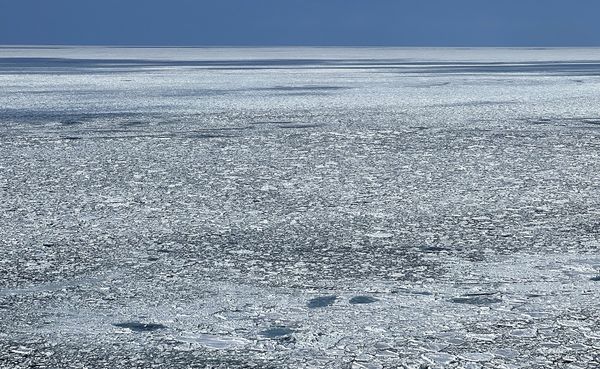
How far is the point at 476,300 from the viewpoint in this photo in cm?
222

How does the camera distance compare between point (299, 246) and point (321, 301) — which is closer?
point (321, 301)

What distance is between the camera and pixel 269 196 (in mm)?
3646

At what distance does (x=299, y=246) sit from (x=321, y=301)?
1.97ft

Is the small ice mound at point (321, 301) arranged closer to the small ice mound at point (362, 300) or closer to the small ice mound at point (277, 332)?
the small ice mound at point (362, 300)

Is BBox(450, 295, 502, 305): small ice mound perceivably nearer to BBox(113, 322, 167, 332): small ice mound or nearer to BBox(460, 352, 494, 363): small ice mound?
BBox(460, 352, 494, 363): small ice mound

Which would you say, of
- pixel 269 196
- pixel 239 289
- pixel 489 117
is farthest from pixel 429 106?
pixel 239 289

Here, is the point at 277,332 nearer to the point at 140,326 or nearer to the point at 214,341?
the point at 214,341

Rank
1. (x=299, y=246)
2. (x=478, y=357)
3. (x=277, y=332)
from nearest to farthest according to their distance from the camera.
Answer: (x=478, y=357) → (x=277, y=332) → (x=299, y=246)

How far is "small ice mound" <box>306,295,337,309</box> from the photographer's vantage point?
7.15 ft

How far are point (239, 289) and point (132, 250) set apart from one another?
0.51 metres

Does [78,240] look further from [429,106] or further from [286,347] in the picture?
[429,106]

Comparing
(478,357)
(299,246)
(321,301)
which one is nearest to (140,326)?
(321,301)

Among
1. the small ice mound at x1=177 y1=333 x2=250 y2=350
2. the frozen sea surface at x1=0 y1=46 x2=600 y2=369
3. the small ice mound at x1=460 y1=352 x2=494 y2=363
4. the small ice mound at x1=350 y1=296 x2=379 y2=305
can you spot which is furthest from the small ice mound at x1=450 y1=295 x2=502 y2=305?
the small ice mound at x1=177 y1=333 x2=250 y2=350

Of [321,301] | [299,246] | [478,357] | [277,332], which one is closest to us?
[478,357]
